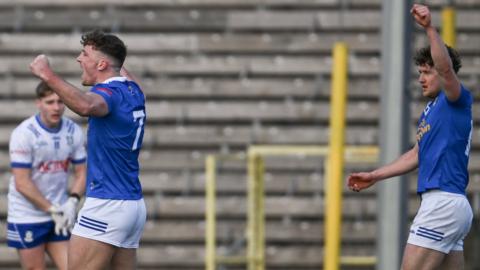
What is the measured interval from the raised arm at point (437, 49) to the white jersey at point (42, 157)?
3.11m

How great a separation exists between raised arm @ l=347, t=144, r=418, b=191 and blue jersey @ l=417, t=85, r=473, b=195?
27cm

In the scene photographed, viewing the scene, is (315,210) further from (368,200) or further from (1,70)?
(1,70)

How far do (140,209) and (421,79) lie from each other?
1877mm

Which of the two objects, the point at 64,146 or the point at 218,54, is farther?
the point at 218,54

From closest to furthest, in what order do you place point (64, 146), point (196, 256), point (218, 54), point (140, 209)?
point (140, 209), point (64, 146), point (196, 256), point (218, 54)

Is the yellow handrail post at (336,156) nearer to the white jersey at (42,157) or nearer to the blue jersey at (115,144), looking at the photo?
the white jersey at (42,157)

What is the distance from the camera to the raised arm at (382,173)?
7.94m

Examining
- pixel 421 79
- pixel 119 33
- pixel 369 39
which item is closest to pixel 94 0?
pixel 119 33

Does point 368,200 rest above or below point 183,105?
below

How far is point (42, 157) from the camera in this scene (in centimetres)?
930

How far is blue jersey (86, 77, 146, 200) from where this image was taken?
737 cm

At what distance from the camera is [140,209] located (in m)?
7.55

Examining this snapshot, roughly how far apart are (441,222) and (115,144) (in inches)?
78.2

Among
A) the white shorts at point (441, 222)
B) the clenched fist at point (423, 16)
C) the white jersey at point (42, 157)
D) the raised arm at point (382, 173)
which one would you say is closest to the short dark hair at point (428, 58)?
the clenched fist at point (423, 16)
